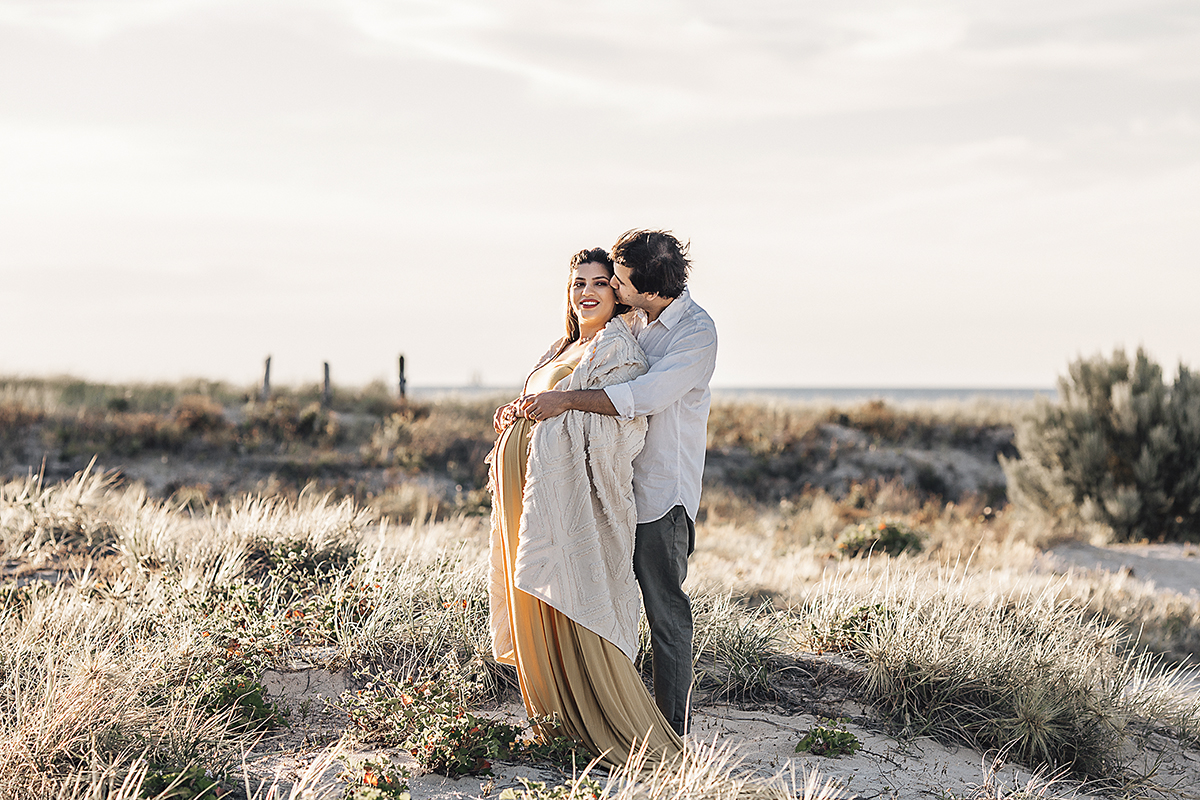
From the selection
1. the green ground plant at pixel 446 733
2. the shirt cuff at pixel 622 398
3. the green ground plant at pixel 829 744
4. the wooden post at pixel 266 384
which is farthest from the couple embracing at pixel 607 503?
the wooden post at pixel 266 384

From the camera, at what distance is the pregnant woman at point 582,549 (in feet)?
12.4

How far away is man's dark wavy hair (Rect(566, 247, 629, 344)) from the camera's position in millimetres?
3977

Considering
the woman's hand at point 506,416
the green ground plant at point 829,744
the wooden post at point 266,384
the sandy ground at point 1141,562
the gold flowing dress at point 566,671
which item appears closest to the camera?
the gold flowing dress at point 566,671

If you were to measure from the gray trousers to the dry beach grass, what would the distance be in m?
0.35

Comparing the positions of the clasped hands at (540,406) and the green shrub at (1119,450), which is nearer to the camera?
the clasped hands at (540,406)

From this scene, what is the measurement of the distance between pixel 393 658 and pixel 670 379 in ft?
7.95

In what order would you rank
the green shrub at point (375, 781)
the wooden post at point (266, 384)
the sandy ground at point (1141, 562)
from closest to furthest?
the green shrub at point (375, 781)
the sandy ground at point (1141, 562)
the wooden post at point (266, 384)

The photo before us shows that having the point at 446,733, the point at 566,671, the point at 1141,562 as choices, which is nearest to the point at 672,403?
the point at 566,671

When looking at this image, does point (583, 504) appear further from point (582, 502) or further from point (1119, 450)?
point (1119, 450)

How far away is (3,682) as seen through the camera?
4.27 m

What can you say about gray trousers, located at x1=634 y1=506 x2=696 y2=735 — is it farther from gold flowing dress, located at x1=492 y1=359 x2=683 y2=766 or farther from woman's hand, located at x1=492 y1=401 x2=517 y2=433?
woman's hand, located at x1=492 y1=401 x2=517 y2=433

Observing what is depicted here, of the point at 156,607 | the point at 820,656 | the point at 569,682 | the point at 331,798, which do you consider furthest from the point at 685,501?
the point at 156,607

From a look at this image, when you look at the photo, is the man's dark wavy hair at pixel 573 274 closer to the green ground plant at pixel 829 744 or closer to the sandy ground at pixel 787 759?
the sandy ground at pixel 787 759

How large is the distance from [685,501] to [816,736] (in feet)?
4.29
